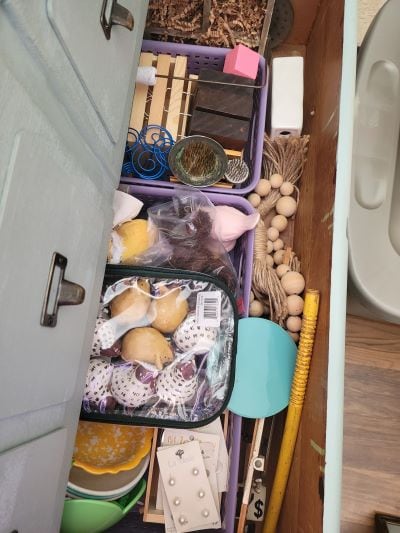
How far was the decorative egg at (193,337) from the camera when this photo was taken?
0.83 metres

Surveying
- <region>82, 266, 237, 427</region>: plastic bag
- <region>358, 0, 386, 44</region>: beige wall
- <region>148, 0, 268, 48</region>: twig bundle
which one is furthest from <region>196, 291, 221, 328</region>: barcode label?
<region>358, 0, 386, 44</region>: beige wall

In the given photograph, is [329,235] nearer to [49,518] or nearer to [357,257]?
[357,257]

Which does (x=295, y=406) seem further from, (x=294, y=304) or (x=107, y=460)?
(x=107, y=460)

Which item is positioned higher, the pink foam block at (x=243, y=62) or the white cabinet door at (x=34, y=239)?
the pink foam block at (x=243, y=62)

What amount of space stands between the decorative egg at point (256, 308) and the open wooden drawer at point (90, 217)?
0.13 meters

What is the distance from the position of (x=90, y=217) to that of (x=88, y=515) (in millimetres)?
536

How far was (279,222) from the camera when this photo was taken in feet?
3.56

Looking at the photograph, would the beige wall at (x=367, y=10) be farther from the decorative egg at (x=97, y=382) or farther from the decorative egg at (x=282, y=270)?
the decorative egg at (x=97, y=382)

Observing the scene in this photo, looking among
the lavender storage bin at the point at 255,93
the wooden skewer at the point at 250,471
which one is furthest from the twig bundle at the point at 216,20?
the wooden skewer at the point at 250,471

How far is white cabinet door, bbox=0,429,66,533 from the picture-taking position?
0.46 metres

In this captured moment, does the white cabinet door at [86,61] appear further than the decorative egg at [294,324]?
No

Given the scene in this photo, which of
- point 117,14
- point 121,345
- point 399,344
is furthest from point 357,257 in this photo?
point 117,14

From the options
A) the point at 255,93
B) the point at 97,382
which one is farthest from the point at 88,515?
the point at 255,93

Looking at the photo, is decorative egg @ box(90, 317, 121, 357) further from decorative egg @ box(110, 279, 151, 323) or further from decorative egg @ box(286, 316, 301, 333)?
decorative egg @ box(286, 316, 301, 333)
